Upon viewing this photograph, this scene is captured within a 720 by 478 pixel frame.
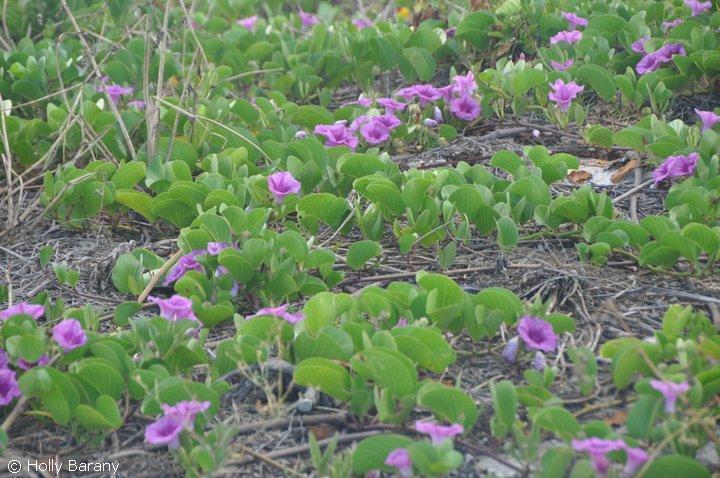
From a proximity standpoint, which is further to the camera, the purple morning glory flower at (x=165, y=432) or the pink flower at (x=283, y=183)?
the pink flower at (x=283, y=183)

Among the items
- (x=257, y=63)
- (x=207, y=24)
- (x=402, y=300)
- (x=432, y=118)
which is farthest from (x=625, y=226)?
(x=207, y=24)

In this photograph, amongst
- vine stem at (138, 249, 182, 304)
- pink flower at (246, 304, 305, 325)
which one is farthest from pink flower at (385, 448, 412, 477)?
vine stem at (138, 249, 182, 304)

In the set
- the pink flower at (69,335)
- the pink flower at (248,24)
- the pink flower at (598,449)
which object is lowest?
the pink flower at (248,24)

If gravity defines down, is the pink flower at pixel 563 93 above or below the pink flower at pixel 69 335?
above

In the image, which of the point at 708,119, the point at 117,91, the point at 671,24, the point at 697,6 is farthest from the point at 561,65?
the point at 117,91

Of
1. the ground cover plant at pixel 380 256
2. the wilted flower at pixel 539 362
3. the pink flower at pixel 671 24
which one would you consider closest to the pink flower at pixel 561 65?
the ground cover plant at pixel 380 256

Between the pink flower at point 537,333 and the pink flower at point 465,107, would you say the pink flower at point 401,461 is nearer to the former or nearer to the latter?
the pink flower at point 537,333

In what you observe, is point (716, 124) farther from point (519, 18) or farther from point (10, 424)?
point (10, 424)
